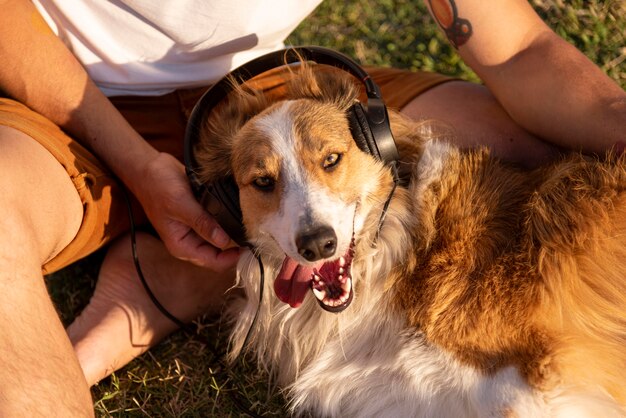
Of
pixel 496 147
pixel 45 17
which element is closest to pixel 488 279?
pixel 496 147

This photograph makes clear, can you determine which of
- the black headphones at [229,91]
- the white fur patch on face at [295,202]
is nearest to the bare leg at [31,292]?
the black headphones at [229,91]

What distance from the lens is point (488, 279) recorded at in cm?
252

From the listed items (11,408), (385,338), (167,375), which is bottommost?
(167,375)

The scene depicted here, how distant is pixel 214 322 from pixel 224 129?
112 centimetres

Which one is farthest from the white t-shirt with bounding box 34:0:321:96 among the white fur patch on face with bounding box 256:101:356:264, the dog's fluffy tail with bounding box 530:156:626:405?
the dog's fluffy tail with bounding box 530:156:626:405

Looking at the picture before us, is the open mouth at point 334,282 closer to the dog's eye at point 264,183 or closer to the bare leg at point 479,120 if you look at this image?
the dog's eye at point 264,183

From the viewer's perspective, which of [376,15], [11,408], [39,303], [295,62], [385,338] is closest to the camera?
[11,408]

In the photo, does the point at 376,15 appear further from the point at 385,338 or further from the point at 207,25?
the point at 385,338

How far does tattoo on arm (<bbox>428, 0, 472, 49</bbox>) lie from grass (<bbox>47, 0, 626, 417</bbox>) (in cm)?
132

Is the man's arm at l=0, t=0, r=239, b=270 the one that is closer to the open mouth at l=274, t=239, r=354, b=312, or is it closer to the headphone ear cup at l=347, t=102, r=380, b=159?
the open mouth at l=274, t=239, r=354, b=312

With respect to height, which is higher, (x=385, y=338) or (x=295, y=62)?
(x=295, y=62)

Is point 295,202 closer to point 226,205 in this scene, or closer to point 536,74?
point 226,205

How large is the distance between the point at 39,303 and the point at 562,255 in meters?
1.86

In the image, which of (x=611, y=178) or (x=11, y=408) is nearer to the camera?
(x=11, y=408)
